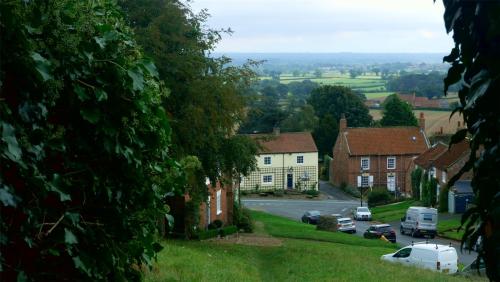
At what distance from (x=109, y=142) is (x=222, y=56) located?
22533mm

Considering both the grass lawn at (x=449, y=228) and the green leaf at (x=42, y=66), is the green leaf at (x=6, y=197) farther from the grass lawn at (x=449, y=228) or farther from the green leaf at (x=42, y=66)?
the grass lawn at (x=449, y=228)

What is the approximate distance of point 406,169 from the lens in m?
75.9

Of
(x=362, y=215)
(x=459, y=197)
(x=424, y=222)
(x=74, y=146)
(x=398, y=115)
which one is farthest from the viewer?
(x=398, y=115)

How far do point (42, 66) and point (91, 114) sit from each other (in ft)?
3.19

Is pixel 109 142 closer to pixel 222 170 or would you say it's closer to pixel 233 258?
pixel 233 258

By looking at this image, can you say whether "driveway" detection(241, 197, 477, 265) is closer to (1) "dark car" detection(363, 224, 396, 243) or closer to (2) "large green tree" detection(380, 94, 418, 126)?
(1) "dark car" detection(363, 224, 396, 243)

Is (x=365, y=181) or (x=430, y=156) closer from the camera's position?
(x=430, y=156)

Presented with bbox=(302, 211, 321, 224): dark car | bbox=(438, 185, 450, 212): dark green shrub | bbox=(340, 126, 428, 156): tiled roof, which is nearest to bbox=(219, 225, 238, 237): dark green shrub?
bbox=(302, 211, 321, 224): dark car

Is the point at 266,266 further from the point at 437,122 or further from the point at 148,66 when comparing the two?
the point at 437,122

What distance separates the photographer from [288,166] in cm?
7638

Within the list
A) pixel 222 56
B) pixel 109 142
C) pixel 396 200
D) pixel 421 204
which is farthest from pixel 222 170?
pixel 396 200

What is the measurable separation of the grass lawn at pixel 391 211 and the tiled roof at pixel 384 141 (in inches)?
352

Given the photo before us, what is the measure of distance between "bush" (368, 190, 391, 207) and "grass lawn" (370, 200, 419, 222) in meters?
1.20

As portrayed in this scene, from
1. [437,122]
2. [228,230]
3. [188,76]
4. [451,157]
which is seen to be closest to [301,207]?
[451,157]
